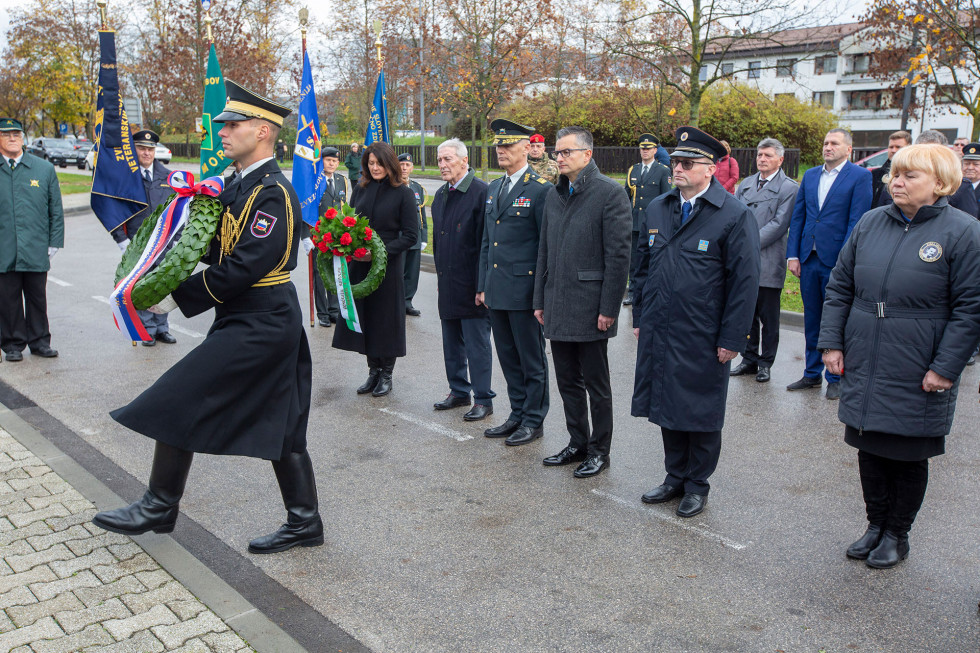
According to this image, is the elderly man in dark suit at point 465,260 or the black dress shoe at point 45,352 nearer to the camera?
the elderly man in dark suit at point 465,260

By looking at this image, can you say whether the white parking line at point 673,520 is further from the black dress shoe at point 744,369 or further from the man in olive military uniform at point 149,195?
the man in olive military uniform at point 149,195

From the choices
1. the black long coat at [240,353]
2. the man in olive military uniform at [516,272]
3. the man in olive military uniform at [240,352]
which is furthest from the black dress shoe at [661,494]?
the black long coat at [240,353]

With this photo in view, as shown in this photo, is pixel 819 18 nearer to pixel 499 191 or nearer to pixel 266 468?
pixel 499 191

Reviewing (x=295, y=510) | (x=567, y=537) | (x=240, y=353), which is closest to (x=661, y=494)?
(x=567, y=537)

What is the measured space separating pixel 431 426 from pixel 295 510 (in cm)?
219

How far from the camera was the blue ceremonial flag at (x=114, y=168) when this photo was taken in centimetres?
888

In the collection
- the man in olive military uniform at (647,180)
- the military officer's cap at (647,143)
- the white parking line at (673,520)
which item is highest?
the military officer's cap at (647,143)

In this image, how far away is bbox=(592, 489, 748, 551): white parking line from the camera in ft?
14.5

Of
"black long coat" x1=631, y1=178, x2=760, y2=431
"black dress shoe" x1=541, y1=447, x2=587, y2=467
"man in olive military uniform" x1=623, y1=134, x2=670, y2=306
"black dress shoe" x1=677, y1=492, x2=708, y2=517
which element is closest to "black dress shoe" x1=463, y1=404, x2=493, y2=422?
"black dress shoe" x1=541, y1=447, x2=587, y2=467

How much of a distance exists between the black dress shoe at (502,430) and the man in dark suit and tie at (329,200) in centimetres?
409

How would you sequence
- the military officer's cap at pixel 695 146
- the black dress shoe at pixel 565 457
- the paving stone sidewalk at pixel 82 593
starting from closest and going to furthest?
the paving stone sidewalk at pixel 82 593
the military officer's cap at pixel 695 146
the black dress shoe at pixel 565 457

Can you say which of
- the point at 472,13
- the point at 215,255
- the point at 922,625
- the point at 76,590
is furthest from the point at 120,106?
the point at 472,13

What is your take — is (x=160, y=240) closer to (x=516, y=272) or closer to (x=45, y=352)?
(x=516, y=272)

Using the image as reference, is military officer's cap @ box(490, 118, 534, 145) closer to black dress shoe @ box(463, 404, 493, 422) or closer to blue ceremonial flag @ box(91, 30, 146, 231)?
black dress shoe @ box(463, 404, 493, 422)
